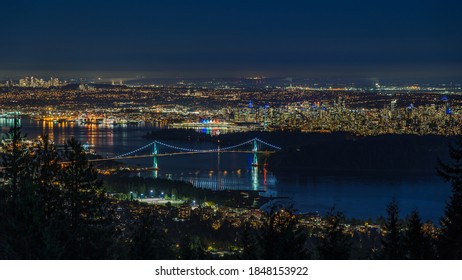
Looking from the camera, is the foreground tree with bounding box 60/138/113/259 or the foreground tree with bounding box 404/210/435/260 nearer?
the foreground tree with bounding box 404/210/435/260

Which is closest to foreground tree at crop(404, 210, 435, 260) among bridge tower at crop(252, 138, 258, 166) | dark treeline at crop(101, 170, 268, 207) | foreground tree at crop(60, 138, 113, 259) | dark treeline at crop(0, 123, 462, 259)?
dark treeline at crop(0, 123, 462, 259)

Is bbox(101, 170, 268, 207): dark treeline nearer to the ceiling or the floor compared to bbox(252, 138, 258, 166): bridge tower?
nearer to the floor

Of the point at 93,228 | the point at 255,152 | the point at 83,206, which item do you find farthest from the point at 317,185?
the point at 93,228

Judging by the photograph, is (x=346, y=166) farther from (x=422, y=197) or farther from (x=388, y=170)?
(x=422, y=197)

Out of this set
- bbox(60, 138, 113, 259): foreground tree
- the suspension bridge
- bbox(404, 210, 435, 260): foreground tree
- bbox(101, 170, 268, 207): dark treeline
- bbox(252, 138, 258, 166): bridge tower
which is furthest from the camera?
the suspension bridge

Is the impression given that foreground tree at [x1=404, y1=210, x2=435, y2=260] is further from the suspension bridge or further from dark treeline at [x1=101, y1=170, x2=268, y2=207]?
the suspension bridge

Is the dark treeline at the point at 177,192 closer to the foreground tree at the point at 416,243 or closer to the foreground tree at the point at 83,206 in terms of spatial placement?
→ the foreground tree at the point at 83,206

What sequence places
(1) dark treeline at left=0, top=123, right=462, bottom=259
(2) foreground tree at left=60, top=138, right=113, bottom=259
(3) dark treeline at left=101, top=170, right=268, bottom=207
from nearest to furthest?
(1) dark treeline at left=0, top=123, right=462, bottom=259, (2) foreground tree at left=60, top=138, right=113, bottom=259, (3) dark treeline at left=101, top=170, right=268, bottom=207
